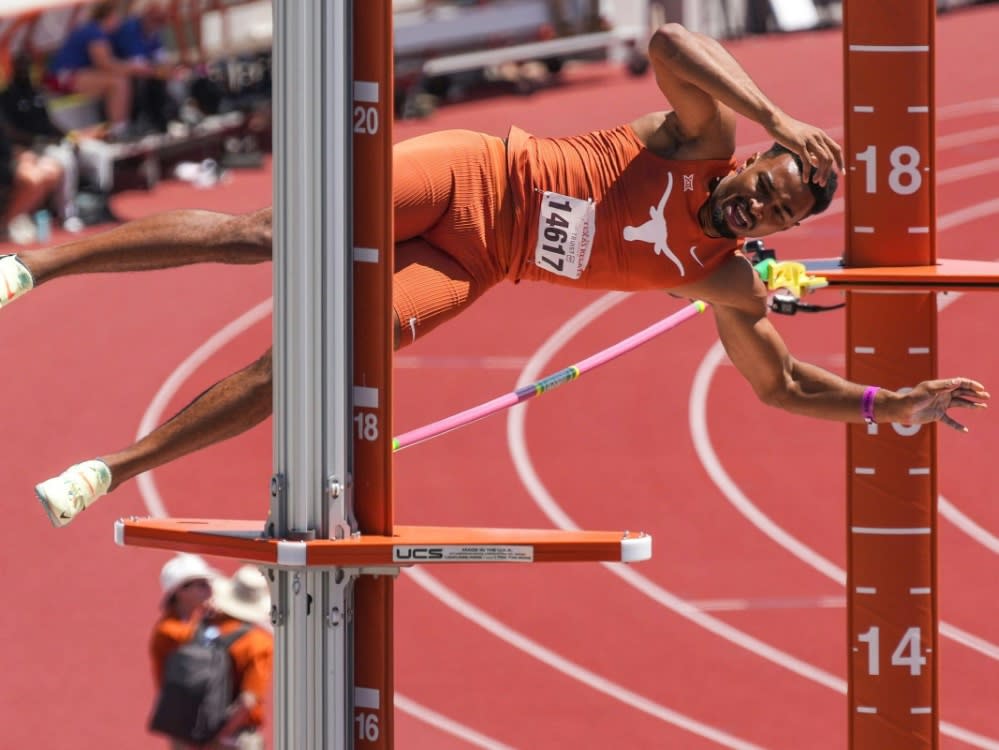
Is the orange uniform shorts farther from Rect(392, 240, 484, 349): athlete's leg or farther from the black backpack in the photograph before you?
the black backpack

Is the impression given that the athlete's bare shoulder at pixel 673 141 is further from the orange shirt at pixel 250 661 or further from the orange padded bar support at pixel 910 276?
the orange shirt at pixel 250 661

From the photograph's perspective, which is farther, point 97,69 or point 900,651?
point 97,69

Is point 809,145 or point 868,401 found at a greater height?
point 809,145

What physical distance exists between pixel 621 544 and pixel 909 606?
7.46 feet

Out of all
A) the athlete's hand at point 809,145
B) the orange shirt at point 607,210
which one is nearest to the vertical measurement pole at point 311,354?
the orange shirt at point 607,210

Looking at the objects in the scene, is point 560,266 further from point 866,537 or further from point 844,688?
point 844,688

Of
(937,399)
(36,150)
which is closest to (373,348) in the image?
(937,399)

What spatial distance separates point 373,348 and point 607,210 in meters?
1.22

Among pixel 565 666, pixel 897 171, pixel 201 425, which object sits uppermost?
pixel 897 171

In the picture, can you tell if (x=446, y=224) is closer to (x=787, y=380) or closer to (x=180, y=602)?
(x=787, y=380)

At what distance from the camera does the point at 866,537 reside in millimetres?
5887

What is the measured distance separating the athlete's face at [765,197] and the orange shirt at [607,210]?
98 mm

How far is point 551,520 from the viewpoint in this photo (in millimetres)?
11062

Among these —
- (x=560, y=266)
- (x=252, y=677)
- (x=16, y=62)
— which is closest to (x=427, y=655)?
(x=252, y=677)
